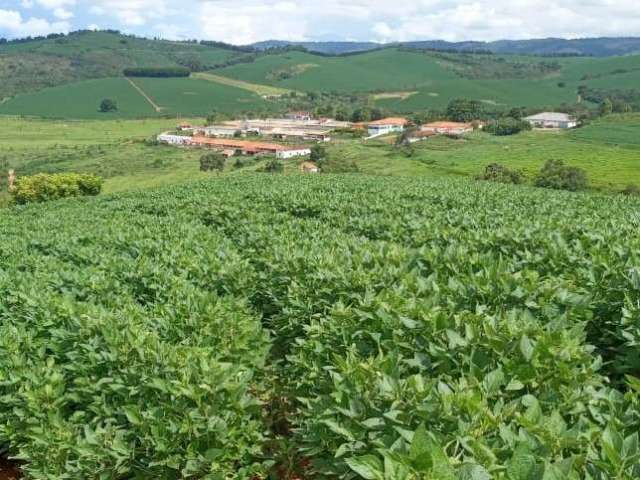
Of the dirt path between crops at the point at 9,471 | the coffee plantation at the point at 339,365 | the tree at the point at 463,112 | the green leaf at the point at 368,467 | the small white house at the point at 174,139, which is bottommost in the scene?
the dirt path between crops at the point at 9,471

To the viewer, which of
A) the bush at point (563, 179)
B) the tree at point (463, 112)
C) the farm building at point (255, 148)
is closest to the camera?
the bush at point (563, 179)

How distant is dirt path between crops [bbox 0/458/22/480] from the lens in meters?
6.93

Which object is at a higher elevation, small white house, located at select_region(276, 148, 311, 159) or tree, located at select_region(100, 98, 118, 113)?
tree, located at select_region(100, 98, 118, 113)

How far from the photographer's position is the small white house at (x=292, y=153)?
10050 centimetres

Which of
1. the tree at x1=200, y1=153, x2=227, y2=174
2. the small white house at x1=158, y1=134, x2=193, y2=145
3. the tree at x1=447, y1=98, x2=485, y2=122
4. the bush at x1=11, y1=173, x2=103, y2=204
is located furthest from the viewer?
the tree at x1=447, y1=98, x2=485, y2=122

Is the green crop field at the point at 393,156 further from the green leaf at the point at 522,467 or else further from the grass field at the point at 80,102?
the green leaf at the point at 522,467

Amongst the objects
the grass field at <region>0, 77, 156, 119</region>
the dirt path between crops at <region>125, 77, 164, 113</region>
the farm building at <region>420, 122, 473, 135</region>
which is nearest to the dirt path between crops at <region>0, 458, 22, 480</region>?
the farm building at <region>420, 122, 473, 135</region>

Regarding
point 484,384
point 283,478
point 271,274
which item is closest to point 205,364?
point 283,478

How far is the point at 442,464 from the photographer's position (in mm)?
3004

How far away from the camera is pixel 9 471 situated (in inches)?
277

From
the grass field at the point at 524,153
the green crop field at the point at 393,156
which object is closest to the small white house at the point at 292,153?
the grass field at the point at 524,153

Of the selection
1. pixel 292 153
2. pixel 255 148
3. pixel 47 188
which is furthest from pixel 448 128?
pixel 47 188

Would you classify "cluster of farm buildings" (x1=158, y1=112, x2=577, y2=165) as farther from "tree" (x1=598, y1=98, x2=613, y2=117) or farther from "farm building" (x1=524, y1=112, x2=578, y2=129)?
"tree" (x1=598, y1=98, x2=613, y2=117)

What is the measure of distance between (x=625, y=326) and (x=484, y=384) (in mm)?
2370
